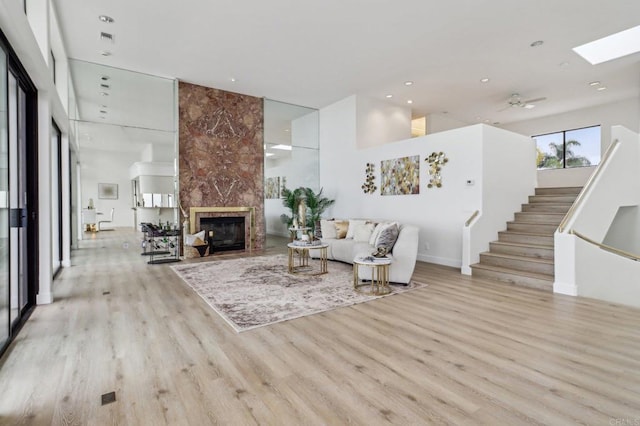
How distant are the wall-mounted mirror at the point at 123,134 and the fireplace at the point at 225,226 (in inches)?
21.0

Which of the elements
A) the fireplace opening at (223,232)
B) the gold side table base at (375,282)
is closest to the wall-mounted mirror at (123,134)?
the fireplace opening at (223,232)

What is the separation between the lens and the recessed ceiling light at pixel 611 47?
220 inches

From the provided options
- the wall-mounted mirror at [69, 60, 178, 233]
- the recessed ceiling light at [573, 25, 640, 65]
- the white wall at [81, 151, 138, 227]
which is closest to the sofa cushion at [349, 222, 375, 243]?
the wall-mounted mirror at [69, 60, 178, 233]

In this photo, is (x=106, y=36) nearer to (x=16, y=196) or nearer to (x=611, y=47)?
(x=16, y=196)

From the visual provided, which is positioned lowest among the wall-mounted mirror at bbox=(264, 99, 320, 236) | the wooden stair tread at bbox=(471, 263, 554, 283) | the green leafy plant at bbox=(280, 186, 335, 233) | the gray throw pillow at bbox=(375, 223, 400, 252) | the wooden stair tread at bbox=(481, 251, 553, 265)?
the wooden stair tread at bbox=(471, 263, 554, 283)

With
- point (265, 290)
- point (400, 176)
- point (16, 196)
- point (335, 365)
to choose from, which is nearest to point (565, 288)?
point (335, 365)

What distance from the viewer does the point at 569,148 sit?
9.34 m

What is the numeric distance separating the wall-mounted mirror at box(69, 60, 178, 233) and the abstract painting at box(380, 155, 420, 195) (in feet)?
15.9

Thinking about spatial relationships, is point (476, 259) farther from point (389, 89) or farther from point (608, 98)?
point (608, 98)

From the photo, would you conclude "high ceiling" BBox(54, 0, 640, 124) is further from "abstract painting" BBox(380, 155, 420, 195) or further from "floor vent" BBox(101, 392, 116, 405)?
"floor vent" BBox(101, 392, 116, 405)

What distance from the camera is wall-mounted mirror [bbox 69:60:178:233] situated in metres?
6.38

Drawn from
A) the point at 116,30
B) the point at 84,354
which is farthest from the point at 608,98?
the point at 84,354

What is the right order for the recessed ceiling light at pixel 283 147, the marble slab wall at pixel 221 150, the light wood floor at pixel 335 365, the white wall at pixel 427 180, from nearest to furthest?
the light wood floor at pixel 335 365, the white wall at pixel 427 180, the marble slab wall at pixel 221 150, the recessed ceiling light at pixel 283 147

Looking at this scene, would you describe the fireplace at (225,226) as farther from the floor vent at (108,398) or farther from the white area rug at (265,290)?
the floor vent at (108,398)
